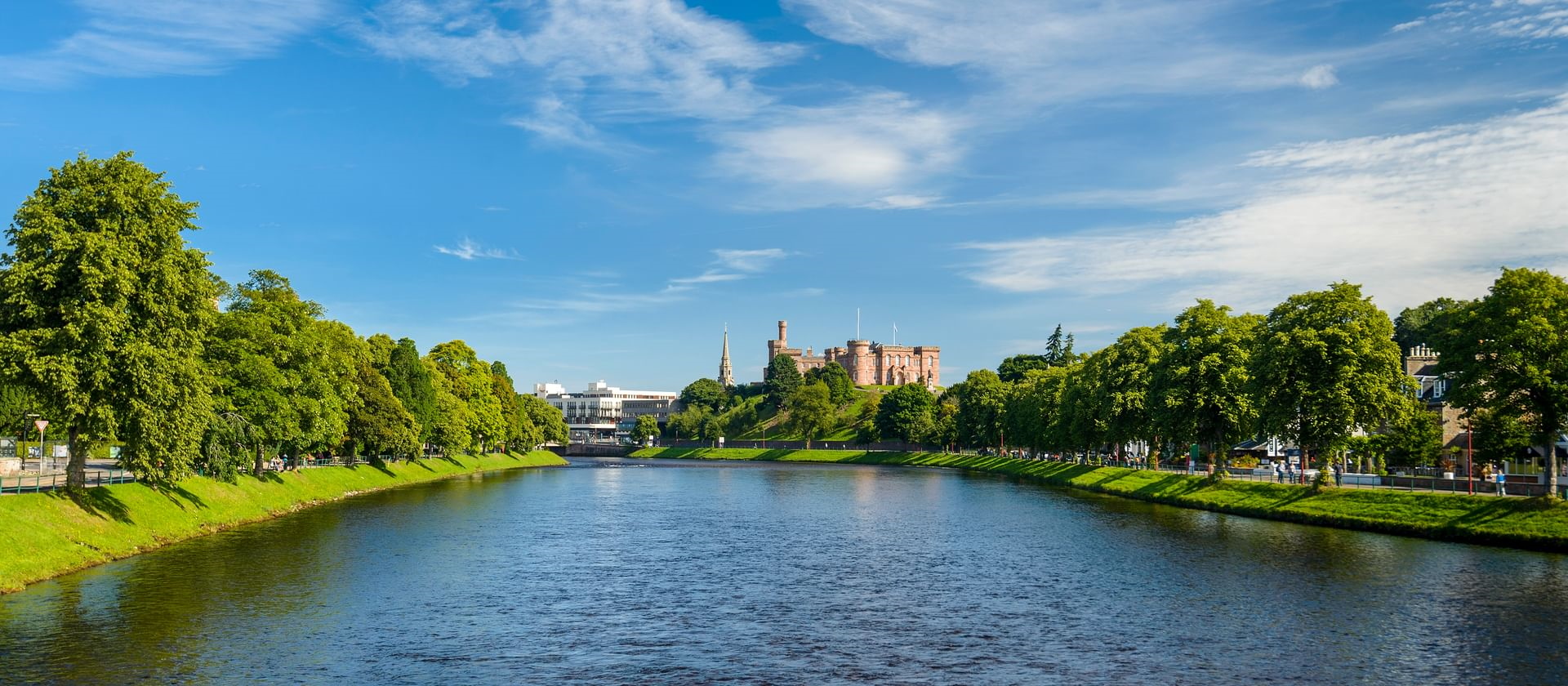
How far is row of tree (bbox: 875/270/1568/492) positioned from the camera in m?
62.3

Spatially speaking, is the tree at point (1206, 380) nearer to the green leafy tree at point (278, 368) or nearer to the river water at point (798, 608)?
the river water at point (798, 608)

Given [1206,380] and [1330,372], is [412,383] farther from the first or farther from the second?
[1330,372]

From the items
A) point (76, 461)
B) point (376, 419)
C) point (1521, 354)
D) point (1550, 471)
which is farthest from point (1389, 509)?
point (376, 419)

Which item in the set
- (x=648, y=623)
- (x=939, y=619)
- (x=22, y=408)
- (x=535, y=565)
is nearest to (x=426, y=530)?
(x=535, y=565)

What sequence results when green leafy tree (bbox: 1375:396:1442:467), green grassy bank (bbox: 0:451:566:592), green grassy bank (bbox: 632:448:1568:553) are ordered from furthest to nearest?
green leafy tree (bbox: 1375:396:1442:467) → green grassy bank (bbox: 632:448:1568:553) → green grassy bank (bbox: 0:451:566:592)

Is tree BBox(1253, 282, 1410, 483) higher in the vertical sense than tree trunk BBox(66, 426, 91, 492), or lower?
higher

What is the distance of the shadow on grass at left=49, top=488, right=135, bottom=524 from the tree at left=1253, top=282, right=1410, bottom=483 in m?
73.2

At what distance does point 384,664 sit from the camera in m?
32.7

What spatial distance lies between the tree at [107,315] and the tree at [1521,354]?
70496 millimetres

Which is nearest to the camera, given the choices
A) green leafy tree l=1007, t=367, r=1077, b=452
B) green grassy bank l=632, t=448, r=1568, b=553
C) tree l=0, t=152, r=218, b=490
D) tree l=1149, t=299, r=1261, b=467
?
tree l=0, t=152, r=218, b=490

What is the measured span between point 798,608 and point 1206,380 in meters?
64.9

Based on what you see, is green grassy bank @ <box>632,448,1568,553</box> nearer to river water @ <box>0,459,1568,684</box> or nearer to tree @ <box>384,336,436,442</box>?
river water @ <box>0,459,1568,684</box>

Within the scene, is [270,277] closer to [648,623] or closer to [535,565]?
[535,565]

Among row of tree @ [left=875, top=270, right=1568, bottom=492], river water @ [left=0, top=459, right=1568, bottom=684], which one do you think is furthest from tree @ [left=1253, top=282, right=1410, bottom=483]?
river water @ [left=0, top=459, right=1568, bottom=684]
